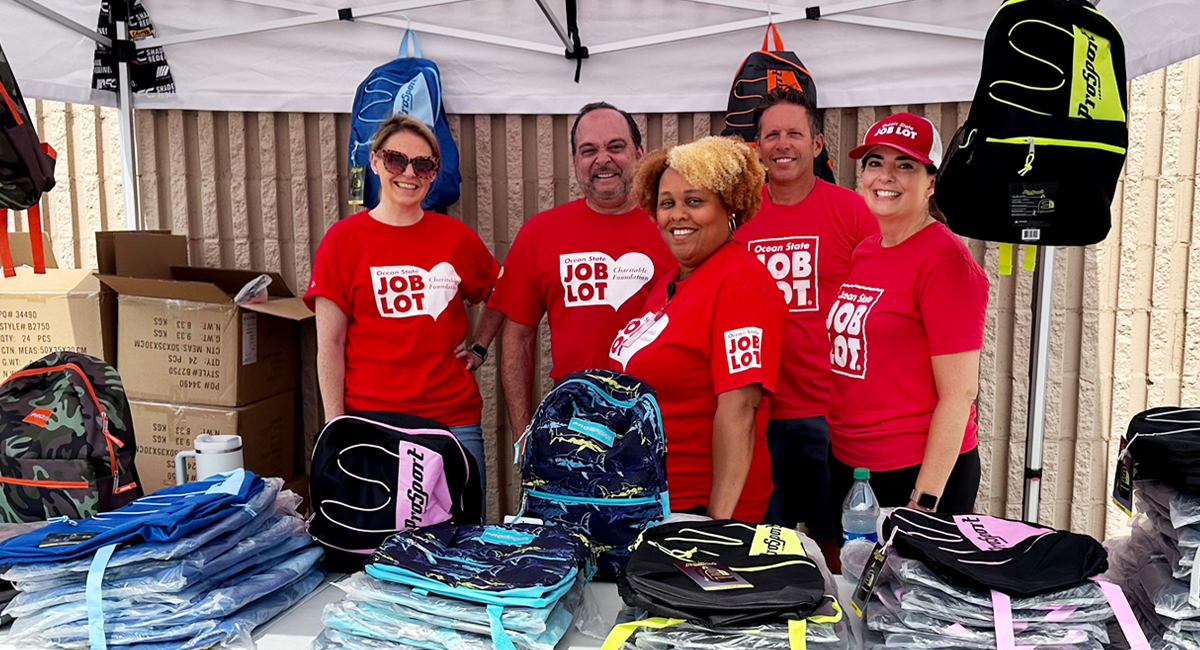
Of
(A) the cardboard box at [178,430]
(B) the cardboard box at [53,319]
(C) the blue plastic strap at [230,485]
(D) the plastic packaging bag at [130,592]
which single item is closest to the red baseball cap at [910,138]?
(C) the blue plastic strap at [230,485]

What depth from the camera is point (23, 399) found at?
1.90 meters

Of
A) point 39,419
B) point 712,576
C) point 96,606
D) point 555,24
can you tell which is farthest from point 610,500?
point 555,24

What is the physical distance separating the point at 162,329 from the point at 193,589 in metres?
2.06

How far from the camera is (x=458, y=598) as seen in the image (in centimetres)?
126

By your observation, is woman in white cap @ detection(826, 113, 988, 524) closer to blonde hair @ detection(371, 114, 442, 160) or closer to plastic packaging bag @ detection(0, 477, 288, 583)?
blonde hair @ detection(371, 114, 442, 160)

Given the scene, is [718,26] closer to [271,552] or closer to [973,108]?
[973,108]

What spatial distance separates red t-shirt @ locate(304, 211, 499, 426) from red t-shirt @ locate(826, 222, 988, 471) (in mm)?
1184

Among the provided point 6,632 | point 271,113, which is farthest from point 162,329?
point 6,632

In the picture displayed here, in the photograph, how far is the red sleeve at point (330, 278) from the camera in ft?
8.00

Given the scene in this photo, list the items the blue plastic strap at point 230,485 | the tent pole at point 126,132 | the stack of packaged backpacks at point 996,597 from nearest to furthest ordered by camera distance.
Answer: the stack of packaged backpacks at point 996,597, the blue plastic strap at point 230,485, the tent pole at point 126,132

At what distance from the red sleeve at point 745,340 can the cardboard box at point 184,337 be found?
1973 millimetres

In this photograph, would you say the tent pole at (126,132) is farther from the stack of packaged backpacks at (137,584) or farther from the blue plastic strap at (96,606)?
the blue plastic strap at (96,606)

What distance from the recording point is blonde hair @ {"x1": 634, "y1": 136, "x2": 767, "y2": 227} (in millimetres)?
1859

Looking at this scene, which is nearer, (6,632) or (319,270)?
(6,632)
